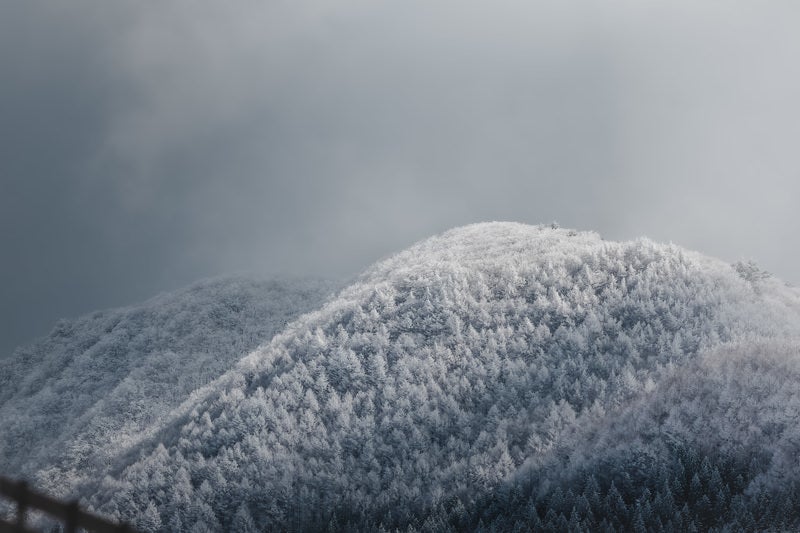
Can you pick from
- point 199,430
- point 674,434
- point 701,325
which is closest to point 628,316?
point 701,325

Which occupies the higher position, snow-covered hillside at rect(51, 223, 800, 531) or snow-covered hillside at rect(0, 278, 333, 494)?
snow-covered hillside at rect(0, 278, 333, 494)

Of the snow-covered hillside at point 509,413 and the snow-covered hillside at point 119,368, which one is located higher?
the snow-covered hillside at point 119,368

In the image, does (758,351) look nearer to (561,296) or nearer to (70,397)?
(561,296)

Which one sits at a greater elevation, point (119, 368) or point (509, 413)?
point (119, 368)

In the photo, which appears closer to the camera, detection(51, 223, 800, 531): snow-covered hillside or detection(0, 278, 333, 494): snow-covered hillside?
detection(51, 223, 800, 531): snow-covered hillside
